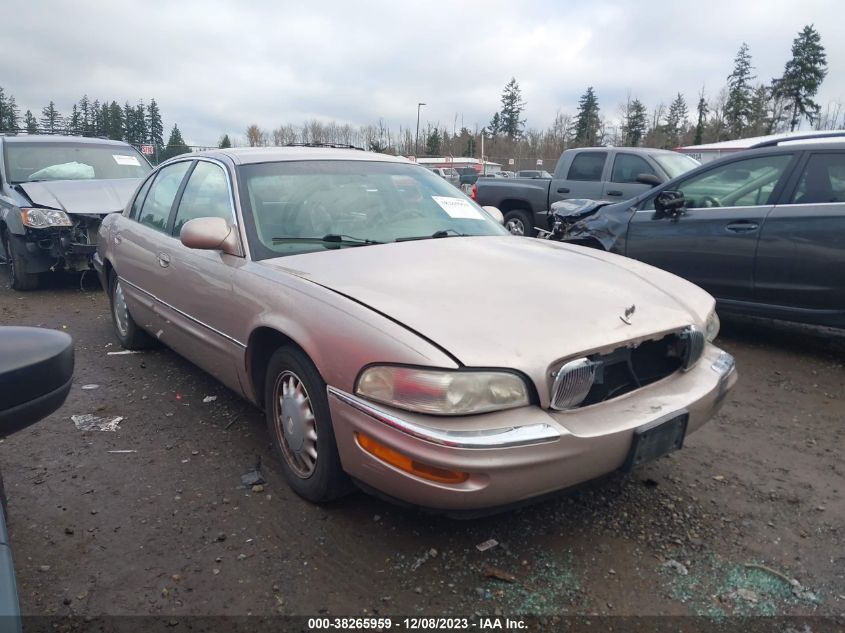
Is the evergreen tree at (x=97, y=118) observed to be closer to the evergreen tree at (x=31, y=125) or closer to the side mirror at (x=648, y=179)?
the evergreen tree at (x=31, y=125)

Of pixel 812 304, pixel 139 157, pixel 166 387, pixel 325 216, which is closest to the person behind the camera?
pixel 325 216

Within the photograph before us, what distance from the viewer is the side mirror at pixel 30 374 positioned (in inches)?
45.3

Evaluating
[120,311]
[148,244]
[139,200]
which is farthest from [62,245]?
[148,244]

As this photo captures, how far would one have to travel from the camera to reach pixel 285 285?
2.70 meters

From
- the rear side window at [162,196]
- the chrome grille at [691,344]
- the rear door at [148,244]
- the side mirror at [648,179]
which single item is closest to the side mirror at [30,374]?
the chrome grille at [691,344]

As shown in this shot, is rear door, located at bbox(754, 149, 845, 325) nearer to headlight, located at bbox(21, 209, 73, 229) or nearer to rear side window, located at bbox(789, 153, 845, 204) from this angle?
rear side window, located at bbox(789, 153, 845, 204)

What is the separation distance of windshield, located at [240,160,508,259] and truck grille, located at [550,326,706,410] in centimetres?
134

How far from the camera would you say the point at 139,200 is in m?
Answer: 4.73

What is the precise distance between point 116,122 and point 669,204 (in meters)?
69.8

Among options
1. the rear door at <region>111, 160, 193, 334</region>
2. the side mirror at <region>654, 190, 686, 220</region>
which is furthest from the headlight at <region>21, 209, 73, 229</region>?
the side mirror at <region>654, 190, 686, 220</region>

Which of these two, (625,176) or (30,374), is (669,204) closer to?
(625,176)

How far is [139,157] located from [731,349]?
25.7 feet

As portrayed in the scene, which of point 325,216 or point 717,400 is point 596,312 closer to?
point 717,400

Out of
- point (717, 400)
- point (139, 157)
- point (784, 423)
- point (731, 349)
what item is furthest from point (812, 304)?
point (139, 157)
